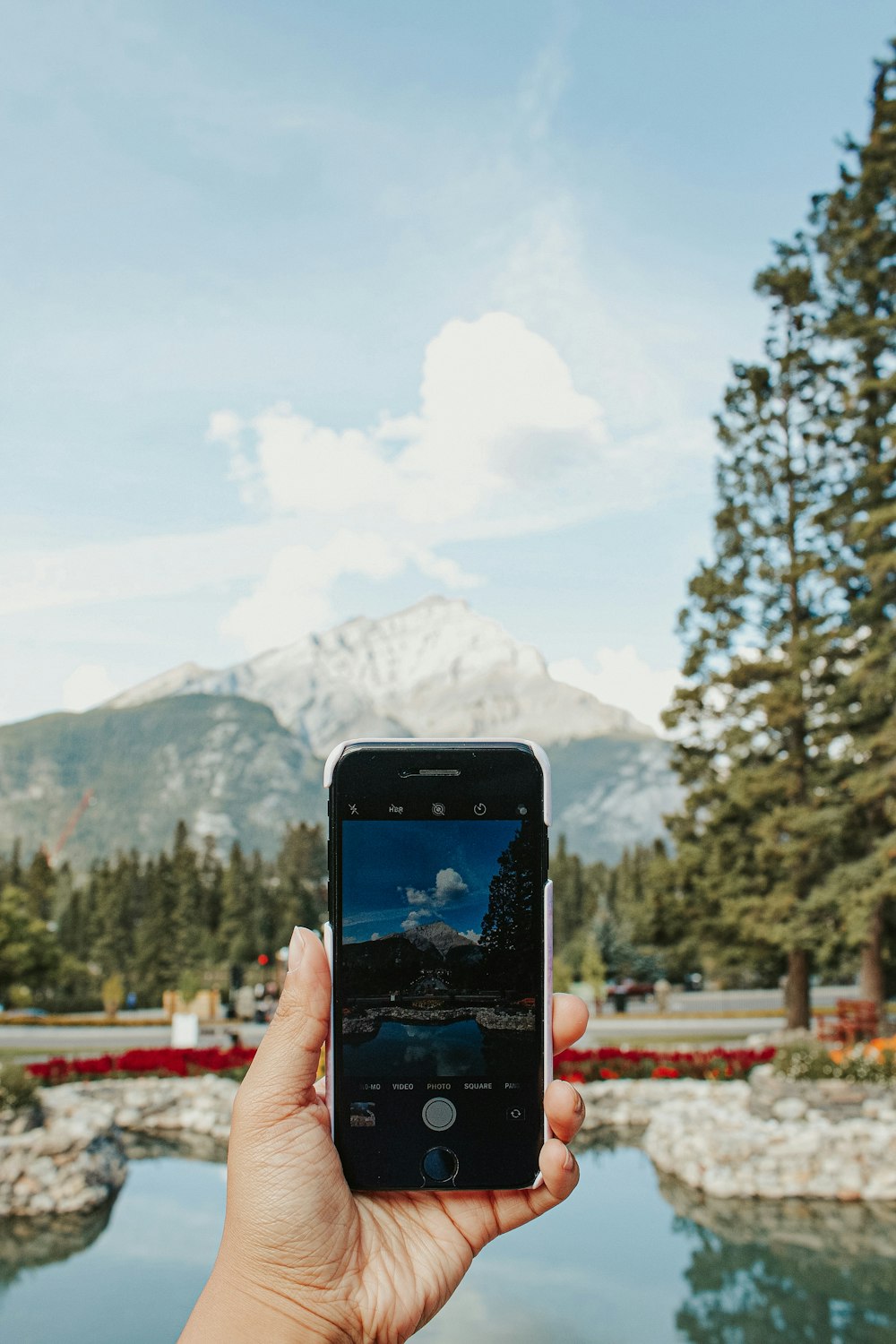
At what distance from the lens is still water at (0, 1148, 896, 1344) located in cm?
910

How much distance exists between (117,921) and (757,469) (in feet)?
183

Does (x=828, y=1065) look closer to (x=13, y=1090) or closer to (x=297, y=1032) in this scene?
(x=13, y=1090)

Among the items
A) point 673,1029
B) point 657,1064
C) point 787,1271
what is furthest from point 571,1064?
point 673,1029

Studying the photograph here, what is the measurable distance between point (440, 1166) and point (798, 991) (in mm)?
22162

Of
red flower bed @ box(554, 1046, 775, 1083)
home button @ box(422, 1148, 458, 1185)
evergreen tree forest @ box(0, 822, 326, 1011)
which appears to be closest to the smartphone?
home button @ box(422, 1148, 458, 1185)

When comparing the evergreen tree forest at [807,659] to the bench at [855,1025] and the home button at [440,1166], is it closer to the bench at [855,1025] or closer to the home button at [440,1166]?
the bench at [855,1025]

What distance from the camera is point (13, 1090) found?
1335cm

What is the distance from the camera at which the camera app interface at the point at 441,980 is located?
8.36 ft

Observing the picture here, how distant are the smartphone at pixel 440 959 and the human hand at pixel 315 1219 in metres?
0.07

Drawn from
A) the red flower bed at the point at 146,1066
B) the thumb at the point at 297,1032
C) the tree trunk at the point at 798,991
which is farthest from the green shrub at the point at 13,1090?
the tree trunk at the point at 798,991

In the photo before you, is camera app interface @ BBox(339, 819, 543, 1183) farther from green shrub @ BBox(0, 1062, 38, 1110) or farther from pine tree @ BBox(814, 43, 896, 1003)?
pine tree @ BBox(814, 43, 896, 1003)

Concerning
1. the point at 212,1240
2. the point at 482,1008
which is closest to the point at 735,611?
the point at 212,1240

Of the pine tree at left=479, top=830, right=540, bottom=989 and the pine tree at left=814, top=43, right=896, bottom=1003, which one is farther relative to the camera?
the pine tree at left=814, top=43, right=896, bottom=1003

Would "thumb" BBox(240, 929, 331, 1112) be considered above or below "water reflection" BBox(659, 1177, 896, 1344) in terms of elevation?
above
